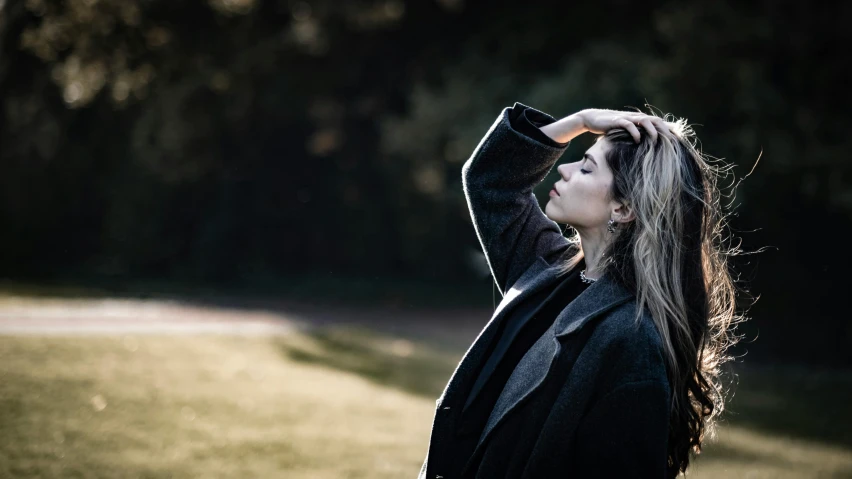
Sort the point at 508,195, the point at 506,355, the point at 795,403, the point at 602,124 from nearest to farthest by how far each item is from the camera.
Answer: the point at 506,355 < the point at 602,124 < the point at 508,195 < the point at 795,403

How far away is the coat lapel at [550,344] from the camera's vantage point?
2.36m

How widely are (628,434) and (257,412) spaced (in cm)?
648

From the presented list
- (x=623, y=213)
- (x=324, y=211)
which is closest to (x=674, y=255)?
(x=623, y=213)

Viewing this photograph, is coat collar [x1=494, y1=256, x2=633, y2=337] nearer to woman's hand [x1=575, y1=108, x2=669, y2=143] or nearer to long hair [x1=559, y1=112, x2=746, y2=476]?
long hair [x1=559, y1=112, x2=746, y2=476]

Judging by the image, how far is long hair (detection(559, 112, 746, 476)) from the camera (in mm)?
2387

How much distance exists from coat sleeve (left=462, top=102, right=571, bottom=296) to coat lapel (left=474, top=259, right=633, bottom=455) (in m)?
0.48

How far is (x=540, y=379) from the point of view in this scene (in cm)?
233

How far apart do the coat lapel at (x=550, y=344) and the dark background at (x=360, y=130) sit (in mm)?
9591

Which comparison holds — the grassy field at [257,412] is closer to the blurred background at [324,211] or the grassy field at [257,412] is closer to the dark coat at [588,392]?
the blurred background at [324,211]

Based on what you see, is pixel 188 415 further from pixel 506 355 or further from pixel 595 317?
pixel 595 317

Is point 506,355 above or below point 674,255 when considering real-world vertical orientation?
below

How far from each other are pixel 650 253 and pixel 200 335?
1024 cm

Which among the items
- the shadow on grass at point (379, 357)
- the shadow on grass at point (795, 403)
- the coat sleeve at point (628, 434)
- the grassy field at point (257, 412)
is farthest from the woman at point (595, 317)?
the shadow on grass at point (379, 357)

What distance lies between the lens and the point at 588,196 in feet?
8.70
